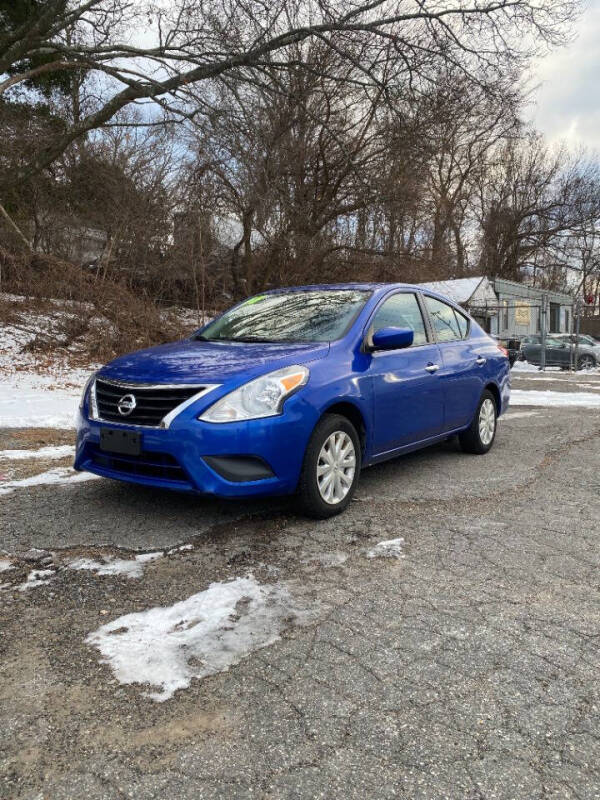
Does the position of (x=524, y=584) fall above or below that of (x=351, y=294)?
below

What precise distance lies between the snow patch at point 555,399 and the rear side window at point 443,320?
193 inches

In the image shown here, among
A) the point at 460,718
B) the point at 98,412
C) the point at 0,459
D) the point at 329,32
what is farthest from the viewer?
the point at 329,32

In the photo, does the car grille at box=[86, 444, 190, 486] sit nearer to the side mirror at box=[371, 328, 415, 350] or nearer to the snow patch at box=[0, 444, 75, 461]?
the side mirror at box=[371, 328, 415, 350]

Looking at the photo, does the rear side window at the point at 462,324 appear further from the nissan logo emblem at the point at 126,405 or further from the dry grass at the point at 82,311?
the dry grass at the point at 82,311

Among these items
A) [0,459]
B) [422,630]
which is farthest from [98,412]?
[422,630]

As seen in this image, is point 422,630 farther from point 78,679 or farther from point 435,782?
point 78,679

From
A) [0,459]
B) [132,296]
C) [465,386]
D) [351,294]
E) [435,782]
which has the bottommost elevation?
[435,782]

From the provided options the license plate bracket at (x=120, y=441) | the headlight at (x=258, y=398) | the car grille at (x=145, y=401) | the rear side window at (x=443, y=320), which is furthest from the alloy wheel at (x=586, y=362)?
the license plate bracket at (x=120, y=441)

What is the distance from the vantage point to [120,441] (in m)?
3.86

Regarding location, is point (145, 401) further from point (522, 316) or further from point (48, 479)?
point (522, 316)

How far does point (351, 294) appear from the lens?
5.13 m

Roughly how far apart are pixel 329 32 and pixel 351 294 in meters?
11.6

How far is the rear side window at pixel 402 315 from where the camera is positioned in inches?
193

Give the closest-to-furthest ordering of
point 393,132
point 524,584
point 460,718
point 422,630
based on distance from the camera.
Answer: point 460,718
point 422,630
point 524,584
point 393,132
